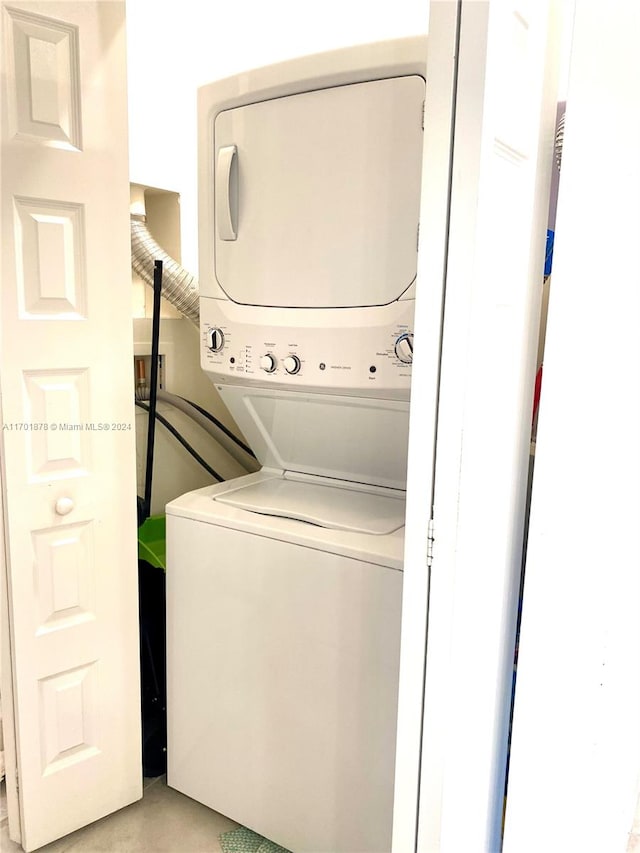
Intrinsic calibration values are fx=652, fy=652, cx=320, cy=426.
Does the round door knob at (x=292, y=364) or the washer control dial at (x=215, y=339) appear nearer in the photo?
the round door knob at (x=292, y=364)

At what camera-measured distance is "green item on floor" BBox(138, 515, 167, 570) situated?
187 cm

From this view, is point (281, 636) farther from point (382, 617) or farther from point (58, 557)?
point (58, 557)

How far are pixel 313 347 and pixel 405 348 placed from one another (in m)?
0.24

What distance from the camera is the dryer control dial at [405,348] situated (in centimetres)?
135

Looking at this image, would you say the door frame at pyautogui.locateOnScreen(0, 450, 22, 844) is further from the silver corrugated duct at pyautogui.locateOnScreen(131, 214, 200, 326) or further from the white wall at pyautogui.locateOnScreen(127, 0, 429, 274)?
the white wall at pyautogui.locateOnScreen(127, 0, 429, 274)

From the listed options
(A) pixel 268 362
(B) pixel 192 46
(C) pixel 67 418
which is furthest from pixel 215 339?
(B) pixel 192 46

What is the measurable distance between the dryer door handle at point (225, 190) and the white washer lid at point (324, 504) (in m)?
0.64

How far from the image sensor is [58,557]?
153 cm

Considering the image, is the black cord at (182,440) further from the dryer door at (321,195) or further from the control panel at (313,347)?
the dryer door at (321,195)

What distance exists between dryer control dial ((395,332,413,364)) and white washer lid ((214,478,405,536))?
364mm

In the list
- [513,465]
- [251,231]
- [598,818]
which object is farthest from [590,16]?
[598,818]

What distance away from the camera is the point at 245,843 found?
163 cm

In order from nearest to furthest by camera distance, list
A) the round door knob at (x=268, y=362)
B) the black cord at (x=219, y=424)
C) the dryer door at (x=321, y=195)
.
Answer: the dryer door at (x=321, y=195) → the round door knob at (x=268, y=362) → the black cord at (x=219, y=424)

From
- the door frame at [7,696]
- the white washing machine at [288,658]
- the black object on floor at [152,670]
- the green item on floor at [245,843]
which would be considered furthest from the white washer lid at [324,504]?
the green item on floor at [245,843]
